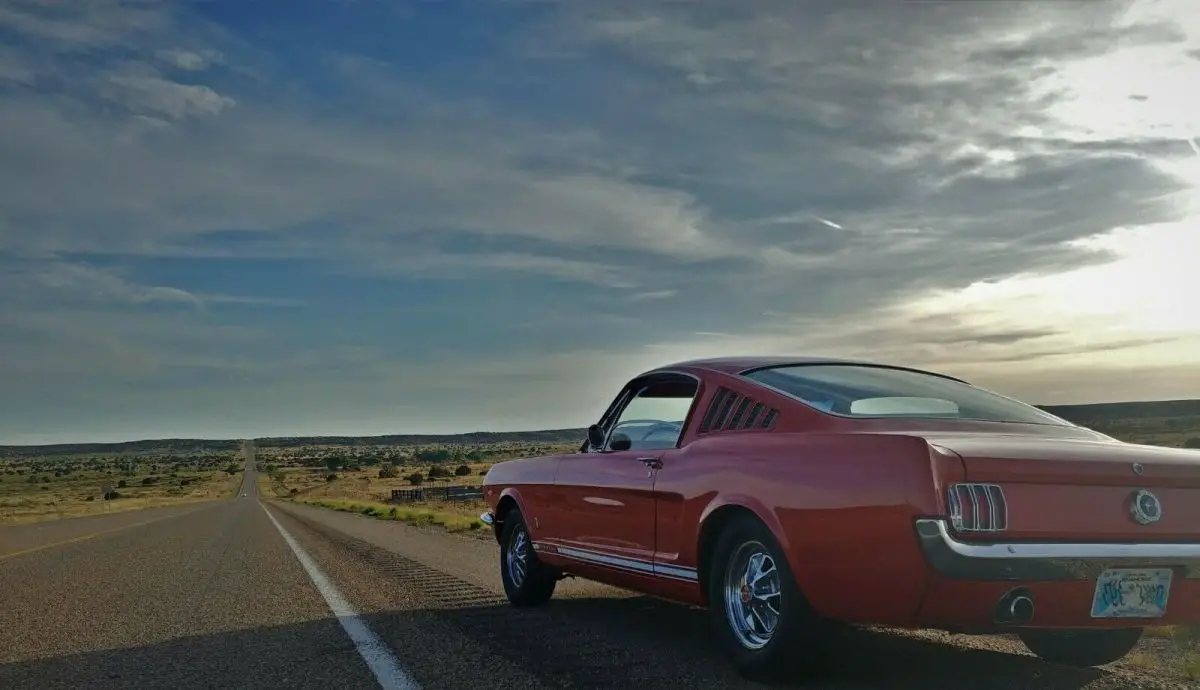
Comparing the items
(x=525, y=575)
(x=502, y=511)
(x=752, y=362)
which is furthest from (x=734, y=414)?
(x=502, y=511)

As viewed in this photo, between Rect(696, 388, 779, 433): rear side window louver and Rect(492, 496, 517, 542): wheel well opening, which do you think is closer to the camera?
Rect(696, 388, 779, 433): rear side window louver

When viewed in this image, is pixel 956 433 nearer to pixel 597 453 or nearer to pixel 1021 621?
pixel 1021 621

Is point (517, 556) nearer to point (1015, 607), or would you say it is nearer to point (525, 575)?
point (525, 575)

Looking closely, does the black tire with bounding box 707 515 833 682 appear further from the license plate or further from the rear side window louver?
the license plate

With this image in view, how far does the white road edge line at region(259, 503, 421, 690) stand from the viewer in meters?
5.09

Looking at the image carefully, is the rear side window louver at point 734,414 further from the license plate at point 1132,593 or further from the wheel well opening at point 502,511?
the wheel well opening at point 502,511

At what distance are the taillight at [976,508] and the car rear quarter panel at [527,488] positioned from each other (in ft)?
12.1

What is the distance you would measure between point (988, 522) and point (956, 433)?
69 centimetres

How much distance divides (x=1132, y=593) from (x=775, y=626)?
1.47 metres

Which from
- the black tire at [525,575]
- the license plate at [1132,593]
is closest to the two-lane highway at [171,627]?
the black tire at [525,575]

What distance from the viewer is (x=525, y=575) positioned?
7785 millimetres

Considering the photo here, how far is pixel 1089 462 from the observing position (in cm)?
429

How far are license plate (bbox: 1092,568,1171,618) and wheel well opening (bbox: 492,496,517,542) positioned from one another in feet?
15.8

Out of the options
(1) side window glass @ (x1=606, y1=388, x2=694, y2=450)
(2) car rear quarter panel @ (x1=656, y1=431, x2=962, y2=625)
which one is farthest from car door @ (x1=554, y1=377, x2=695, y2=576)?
(2) car rear quarter panel @ (x1=656, y1=431, x2=962, y2=625)
